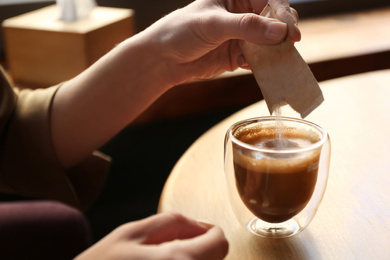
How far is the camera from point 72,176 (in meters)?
1.04

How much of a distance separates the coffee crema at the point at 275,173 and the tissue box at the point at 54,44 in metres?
0.98

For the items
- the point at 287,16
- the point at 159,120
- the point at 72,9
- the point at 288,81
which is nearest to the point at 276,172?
the point at 288,81

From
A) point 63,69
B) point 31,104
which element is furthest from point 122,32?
point 31,104

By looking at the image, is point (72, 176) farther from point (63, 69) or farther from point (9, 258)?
point (63, 69)

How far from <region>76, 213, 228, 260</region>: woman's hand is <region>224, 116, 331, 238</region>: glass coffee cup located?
9 cm

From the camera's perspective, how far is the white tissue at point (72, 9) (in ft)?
5.45

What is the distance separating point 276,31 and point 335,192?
26cm

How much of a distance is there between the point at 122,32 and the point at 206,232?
49.3 inches

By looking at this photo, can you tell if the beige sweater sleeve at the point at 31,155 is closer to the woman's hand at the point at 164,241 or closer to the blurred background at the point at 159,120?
the woman's hand at the point at 164,241

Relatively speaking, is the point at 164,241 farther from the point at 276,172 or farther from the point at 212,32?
the point at 212,32

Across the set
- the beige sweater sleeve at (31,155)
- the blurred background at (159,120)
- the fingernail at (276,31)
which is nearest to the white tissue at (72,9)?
the blurred background at (159,120)

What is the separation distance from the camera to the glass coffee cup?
652 mm

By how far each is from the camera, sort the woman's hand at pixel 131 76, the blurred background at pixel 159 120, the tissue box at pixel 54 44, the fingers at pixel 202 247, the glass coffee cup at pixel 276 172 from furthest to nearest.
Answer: the blurred background at pixel 159 120 → the tissue box at pixel 54 44 → the woman's hand at pixel 131 76 → the glass coffee cup at pixel 276 172 → the fingers at pixel 202 247

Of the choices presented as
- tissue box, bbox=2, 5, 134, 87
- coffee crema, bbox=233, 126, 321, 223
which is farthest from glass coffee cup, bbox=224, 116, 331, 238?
tissue box, bbox=2, 5, 134, 87
